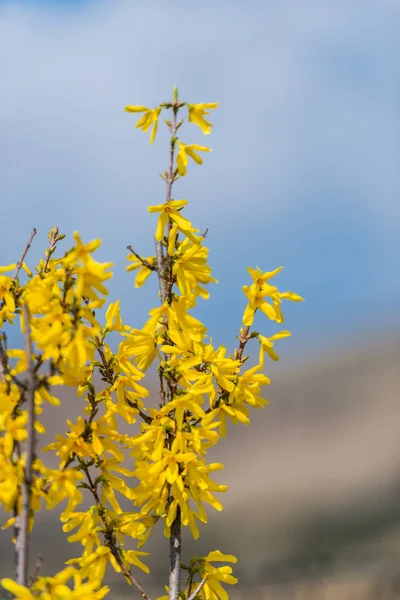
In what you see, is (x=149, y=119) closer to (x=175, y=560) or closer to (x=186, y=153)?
(x=186, y=153)

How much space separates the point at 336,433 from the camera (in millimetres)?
12391

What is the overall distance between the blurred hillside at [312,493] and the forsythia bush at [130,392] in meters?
3.30

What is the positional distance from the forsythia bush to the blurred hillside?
10.8 ft

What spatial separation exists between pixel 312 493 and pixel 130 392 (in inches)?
299

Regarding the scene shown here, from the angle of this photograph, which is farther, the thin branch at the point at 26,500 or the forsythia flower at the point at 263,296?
the forsythia flower at the point at 263,296

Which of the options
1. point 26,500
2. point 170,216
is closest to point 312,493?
point 170,216

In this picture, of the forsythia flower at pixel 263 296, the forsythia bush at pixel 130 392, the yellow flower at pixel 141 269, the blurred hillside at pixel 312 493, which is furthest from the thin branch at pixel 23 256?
the blurred hillside at pixel 312 493

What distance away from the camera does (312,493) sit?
8.84 meters

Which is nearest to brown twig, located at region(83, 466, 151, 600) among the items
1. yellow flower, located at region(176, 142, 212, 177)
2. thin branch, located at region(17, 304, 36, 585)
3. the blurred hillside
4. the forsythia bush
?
the forsythia bush

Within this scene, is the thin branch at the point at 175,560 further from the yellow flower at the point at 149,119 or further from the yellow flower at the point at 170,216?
the yellow flower at the point at 149,119

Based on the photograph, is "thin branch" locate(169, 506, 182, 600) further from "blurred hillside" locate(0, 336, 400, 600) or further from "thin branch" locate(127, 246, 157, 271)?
"blurred hillside" locate(0, 336, 400, 600)

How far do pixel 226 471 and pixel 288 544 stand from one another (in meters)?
5.33

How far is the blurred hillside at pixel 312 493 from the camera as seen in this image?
538 cm

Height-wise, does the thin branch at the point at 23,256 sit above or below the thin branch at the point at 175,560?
above
